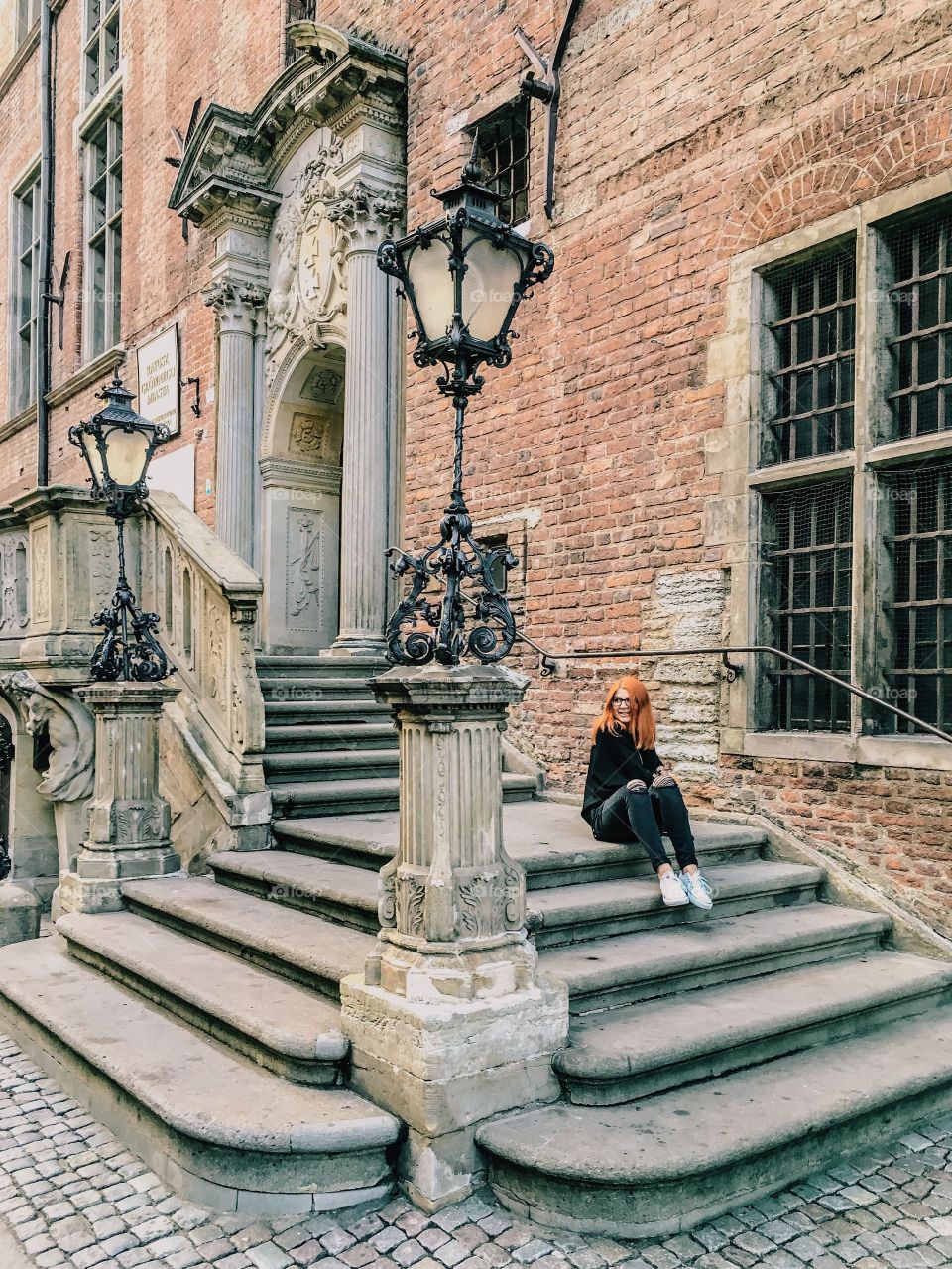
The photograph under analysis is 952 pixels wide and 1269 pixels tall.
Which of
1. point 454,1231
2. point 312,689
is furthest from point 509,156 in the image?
point 454,1231

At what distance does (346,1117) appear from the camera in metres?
3.32

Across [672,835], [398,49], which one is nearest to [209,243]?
[398,49]

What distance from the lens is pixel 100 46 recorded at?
15.3 metres

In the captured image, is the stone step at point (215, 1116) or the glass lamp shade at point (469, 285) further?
the glass lamp shade at point (469, 285)

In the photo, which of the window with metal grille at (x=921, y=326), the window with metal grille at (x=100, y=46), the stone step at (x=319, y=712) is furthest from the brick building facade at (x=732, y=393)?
the window with metal grille at (x=100, y=46)

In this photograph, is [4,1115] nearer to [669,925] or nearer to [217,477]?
[669,925]

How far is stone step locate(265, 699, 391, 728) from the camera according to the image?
6914 millimetres

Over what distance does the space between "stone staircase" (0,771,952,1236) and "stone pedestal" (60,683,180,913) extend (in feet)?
0.86

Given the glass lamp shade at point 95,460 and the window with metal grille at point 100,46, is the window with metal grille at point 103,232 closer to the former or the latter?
the window with metal grille at point 100,46

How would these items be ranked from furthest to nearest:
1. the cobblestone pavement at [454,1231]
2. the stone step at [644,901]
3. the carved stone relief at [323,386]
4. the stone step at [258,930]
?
the carved stone relief at [323,386] < the stone step at [644,901] < the stone step at [258,930] < the cobblestone pavement at [454,1231]

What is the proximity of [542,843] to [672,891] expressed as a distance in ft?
2.39

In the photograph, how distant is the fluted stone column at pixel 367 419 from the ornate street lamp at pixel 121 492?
2.40 metres

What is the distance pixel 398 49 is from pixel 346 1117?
27.2 feet

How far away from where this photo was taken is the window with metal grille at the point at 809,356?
5422mm
